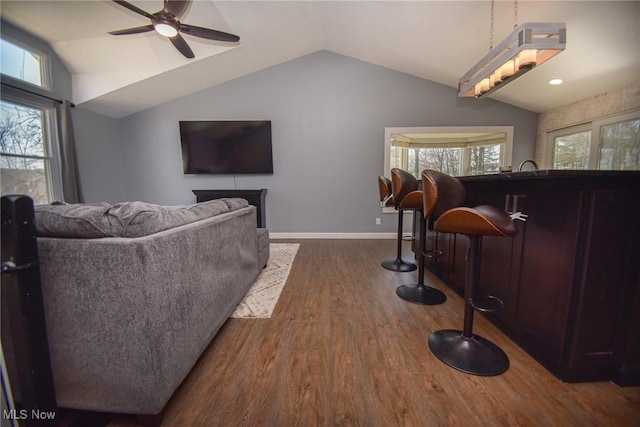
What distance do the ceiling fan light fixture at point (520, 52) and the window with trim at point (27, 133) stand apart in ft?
16.8

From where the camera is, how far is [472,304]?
139 centimetres

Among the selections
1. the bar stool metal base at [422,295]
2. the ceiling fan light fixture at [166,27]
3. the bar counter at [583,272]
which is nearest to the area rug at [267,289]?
the bar stool metal base at [422,295]

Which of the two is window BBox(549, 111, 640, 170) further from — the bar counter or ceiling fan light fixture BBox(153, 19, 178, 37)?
ceiling fan light fixture BBox(153, 19, 178, 37)

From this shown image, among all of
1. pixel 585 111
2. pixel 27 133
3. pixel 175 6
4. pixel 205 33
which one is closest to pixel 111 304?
pixel 175 6

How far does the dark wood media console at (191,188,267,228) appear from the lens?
4.39 meters

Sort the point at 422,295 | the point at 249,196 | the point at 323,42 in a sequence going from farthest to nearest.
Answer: the point at 249,196 → the point at 323,42 → the point at 422,295

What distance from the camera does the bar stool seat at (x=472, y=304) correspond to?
123cm

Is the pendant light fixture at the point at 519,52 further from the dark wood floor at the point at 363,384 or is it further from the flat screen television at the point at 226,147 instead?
the flat screen television at the point at 226,147

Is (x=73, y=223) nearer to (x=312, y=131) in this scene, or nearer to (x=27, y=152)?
(x=27, y=152)

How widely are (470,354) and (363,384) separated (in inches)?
26.1

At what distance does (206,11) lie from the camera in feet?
9.95

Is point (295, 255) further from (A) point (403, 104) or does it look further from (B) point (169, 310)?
(A) point (403, 104)

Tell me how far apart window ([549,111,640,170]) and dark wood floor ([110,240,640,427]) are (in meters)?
3.31

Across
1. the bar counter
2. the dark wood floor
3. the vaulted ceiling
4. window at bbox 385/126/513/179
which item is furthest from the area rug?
window at bbox 385/126/513/179
